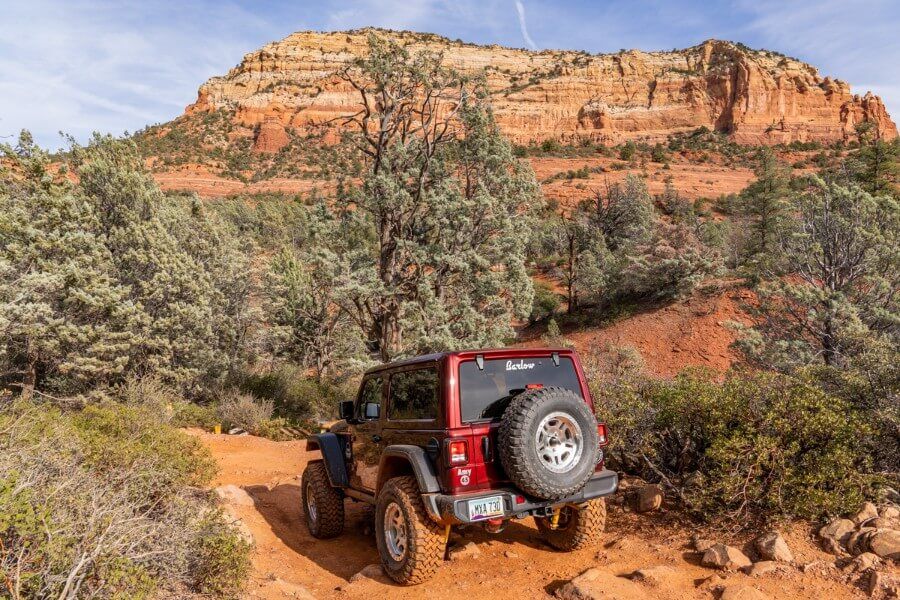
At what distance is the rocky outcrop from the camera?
86562mm

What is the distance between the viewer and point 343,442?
6418 millimetres

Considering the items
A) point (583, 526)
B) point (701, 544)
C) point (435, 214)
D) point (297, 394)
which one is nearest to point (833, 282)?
point (435, 214)

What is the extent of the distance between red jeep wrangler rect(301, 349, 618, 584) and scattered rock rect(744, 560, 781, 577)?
1220 millimetres

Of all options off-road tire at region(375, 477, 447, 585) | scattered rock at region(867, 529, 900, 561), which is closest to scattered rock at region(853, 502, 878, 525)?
scattered rock at region(867, 529, 900, 561)

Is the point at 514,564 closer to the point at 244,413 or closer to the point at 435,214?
the point at 435,214

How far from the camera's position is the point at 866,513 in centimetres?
480

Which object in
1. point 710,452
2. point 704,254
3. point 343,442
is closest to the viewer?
point 710,452

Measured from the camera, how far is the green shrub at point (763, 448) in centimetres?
487

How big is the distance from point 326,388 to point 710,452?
12987 mm

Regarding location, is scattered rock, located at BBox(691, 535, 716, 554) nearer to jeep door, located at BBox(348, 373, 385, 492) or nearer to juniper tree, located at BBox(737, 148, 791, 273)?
jeep door, located at BBox(348, 373, 385, 492)

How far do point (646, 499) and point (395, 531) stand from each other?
293 centimetres

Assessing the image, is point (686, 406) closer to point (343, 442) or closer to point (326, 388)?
point (343, 442)

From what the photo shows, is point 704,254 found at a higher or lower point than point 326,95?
lower

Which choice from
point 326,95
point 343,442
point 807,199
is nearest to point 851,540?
point 343,442
